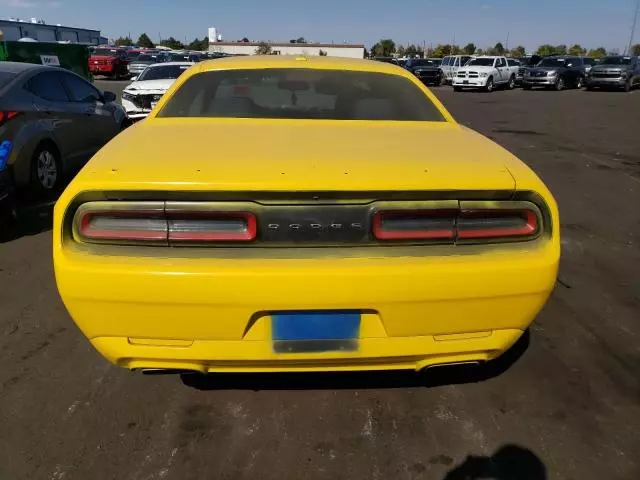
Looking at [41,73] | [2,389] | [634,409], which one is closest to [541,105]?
[41,73]

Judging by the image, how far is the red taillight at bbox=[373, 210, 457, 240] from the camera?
1.95 meters

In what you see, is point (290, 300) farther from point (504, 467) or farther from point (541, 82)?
point (541, 82)

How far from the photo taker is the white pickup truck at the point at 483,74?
25.8 meters

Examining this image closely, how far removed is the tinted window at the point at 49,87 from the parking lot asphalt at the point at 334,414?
3.09 metres

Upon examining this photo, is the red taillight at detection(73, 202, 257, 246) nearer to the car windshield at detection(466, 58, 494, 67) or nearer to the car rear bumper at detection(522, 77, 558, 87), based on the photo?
the car windshield at detection(466, 58, 494, 67)

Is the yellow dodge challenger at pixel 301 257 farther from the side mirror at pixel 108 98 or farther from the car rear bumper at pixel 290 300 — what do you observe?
the side mirror at pixel 108 98

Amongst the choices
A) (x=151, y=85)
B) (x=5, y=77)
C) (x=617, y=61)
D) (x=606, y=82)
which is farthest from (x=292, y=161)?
(x=617, y=61)

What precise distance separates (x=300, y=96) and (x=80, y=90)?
4748 mm

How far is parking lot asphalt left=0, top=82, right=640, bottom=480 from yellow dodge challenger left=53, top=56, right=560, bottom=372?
0.38 m

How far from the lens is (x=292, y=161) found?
79.6 inches

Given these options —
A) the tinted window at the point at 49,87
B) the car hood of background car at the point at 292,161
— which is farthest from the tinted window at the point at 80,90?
the car hood of background car at the point at 292,161

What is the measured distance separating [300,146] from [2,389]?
189 centimetres

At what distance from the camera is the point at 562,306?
3.50m

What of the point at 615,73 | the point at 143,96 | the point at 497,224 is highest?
the point at 497,224
